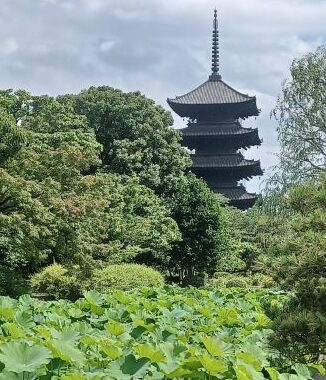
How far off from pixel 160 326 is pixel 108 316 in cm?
93

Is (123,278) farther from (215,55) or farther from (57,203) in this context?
(215,55)

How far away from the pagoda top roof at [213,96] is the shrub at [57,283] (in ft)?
71.9

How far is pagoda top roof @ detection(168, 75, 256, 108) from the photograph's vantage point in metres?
37.2

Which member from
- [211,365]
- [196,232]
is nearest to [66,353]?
[211,365]

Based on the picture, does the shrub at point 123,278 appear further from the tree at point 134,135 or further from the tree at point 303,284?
the tree at point 134,135

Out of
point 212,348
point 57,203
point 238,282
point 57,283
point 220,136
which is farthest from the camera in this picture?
point 220,136

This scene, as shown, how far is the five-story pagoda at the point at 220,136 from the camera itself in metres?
36.3

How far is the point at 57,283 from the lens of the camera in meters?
17.0

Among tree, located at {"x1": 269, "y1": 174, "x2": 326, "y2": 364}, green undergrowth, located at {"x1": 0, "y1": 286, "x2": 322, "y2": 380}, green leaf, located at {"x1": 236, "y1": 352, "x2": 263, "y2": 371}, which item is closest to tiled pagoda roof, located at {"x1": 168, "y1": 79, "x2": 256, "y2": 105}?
green undergrowth, located at {"x1": 0, "y1": 286, "x2": 322, "y2": 380}

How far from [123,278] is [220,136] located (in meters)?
22.7

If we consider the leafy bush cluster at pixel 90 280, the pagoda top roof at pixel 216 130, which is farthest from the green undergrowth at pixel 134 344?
the pagoda top roof at pixel 216 130

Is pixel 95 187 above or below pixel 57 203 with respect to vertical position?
above

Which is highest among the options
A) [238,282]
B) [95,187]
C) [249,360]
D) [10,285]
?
[95,187]

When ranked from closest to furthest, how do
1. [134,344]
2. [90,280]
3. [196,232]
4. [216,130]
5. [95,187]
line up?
[134,344]
[90,280]
[95,187]
[196,232]
[216,130]
